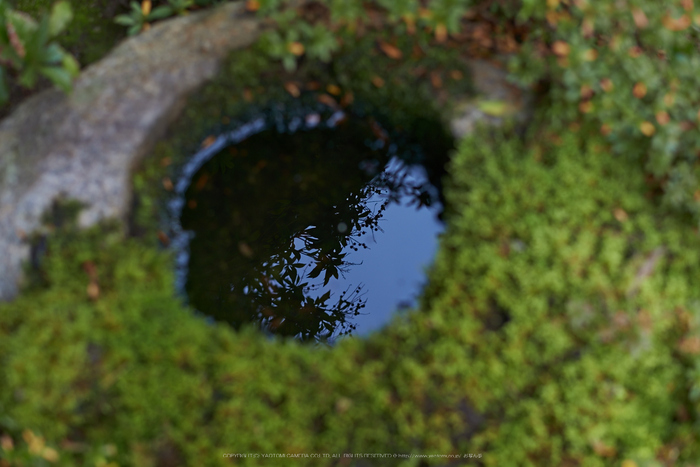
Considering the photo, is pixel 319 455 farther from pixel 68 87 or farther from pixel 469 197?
pixel 68 87

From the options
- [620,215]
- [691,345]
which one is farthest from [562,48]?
[691,345]

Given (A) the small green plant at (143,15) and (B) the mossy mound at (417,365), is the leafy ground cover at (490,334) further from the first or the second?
(A) the small green plant at (143,15)

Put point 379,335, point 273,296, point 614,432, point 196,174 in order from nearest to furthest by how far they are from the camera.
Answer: point 614,432, point 379,335, point 196,174, point 273,296

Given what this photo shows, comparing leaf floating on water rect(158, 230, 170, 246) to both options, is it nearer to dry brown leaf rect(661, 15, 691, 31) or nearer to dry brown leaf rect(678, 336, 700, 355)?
dry brown leaf rect(678, 336, 700, 355)

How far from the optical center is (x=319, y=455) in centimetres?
214

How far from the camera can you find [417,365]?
7.14 feet

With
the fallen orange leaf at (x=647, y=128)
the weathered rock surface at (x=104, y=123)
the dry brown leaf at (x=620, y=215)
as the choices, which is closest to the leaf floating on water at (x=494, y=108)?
the fallen orange leaf at (x=647, y=128)

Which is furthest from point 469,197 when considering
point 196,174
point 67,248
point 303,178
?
point 67,248

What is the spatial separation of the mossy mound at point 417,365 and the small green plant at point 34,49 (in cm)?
87

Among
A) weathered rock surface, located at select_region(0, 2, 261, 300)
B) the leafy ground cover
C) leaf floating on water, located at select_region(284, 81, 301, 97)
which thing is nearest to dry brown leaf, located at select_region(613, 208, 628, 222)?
the leafy ground cover

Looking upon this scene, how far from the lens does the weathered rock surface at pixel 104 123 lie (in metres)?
2.32

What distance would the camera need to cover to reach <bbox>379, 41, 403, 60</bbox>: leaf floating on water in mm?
2648

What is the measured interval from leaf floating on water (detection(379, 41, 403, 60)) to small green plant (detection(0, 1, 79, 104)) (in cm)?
158

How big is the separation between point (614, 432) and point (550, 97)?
5.18 feet
